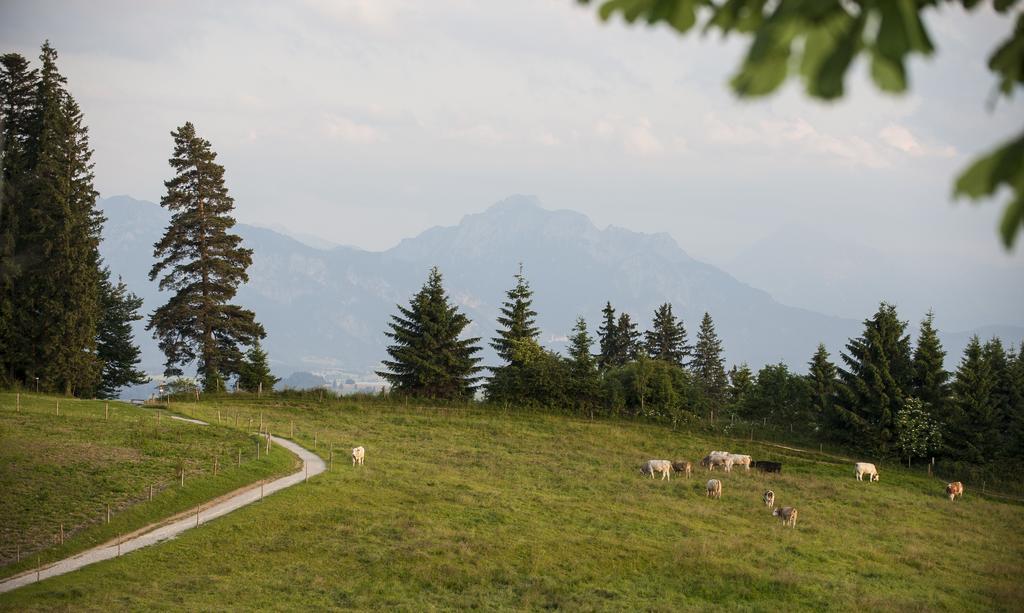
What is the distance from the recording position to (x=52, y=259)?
48.6 m

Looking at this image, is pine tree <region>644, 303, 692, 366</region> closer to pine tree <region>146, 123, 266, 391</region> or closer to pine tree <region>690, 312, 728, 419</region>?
pine tree <region>690, 312, 728, 419</region>

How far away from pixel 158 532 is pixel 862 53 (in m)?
28.3

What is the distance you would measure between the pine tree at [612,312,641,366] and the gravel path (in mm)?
56425

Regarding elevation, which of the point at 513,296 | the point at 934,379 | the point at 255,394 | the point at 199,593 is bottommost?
the point at 199,593

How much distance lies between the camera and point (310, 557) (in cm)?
2450

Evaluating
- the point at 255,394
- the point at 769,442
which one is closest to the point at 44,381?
the point at 255,394

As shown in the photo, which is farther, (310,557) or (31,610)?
(310,557)

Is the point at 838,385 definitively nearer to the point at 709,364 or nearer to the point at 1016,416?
the point at 1016,416

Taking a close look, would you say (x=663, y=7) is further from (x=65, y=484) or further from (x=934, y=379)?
(x=934, y=379)

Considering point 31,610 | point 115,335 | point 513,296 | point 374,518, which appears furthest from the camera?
point 513,296

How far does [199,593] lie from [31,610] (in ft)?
12.4

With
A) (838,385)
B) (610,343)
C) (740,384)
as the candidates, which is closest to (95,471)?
(838,385)

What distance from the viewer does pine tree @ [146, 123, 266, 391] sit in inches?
2286

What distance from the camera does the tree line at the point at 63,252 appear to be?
1892 inches
